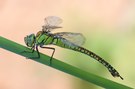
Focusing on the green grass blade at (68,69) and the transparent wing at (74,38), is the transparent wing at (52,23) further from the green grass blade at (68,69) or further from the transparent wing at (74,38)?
the green grass blade at (68,69)

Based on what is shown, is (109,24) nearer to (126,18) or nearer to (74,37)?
(126,18)

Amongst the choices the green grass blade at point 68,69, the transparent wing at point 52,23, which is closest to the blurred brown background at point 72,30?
the transparent wing at point 52,23

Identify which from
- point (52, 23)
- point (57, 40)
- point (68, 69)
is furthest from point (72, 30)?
point (68, 69)

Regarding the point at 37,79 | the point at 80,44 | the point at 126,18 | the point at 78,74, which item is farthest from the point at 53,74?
the point at 78,74

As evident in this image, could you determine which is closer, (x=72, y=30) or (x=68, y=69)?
(x=68, y=69)

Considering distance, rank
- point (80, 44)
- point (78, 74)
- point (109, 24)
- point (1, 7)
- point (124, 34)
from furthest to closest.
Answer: point (1, 7) < point (109, 24) < point (124, 34) < point (80, 44) < point (78, 74)

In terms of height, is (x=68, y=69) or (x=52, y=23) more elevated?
(x=68, y=69)

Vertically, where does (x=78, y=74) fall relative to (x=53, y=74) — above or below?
above

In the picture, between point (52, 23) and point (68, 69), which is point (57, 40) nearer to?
point (52, 23)

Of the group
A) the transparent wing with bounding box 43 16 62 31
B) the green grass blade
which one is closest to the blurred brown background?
the transparent wing with bounding box 43 16 62 31
